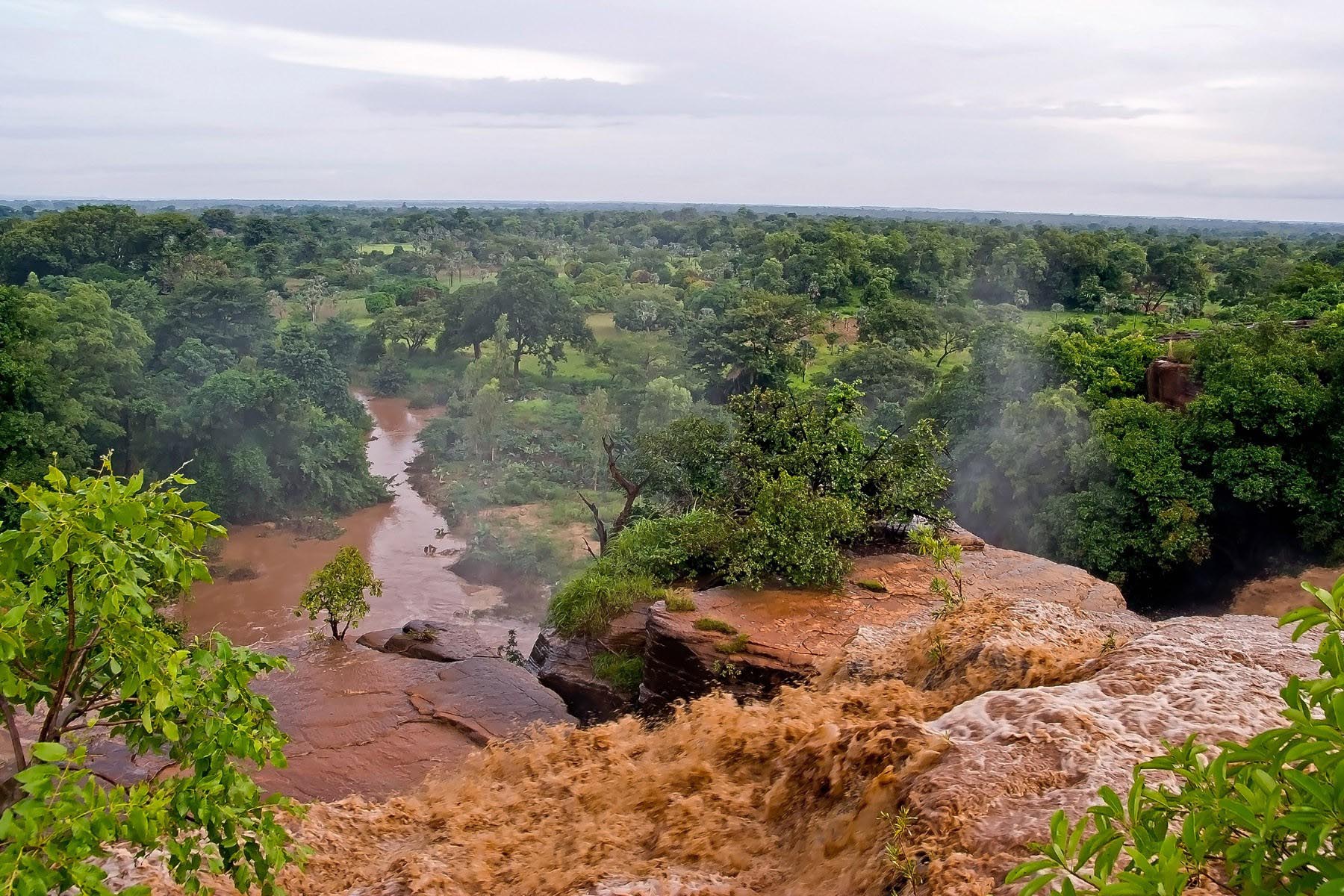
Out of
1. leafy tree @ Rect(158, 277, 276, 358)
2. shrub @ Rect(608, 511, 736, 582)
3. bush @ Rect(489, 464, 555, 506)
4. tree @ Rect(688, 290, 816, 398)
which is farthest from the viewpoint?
leafy tree @ Rect(158, 277, 276, 358)

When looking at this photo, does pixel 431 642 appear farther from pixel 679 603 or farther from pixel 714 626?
pixel 714 626

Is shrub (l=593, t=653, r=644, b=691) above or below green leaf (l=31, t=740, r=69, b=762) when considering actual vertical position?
below

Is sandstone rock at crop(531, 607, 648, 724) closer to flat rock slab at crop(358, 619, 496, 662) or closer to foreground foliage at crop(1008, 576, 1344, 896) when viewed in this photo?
flat rock slab at crop(358, 619, 496, 662)

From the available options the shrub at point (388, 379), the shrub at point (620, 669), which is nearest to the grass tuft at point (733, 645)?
the shrub at point (620, 669)

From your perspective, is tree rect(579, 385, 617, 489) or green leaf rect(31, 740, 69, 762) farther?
tree rect(579, 385, 617, 489)

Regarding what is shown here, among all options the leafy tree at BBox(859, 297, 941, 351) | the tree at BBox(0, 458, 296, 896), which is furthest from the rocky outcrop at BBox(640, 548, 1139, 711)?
the leafy tree at BBox(859, 297, 941, 351)

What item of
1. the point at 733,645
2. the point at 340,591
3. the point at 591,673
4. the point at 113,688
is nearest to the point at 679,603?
the point at 733,645
